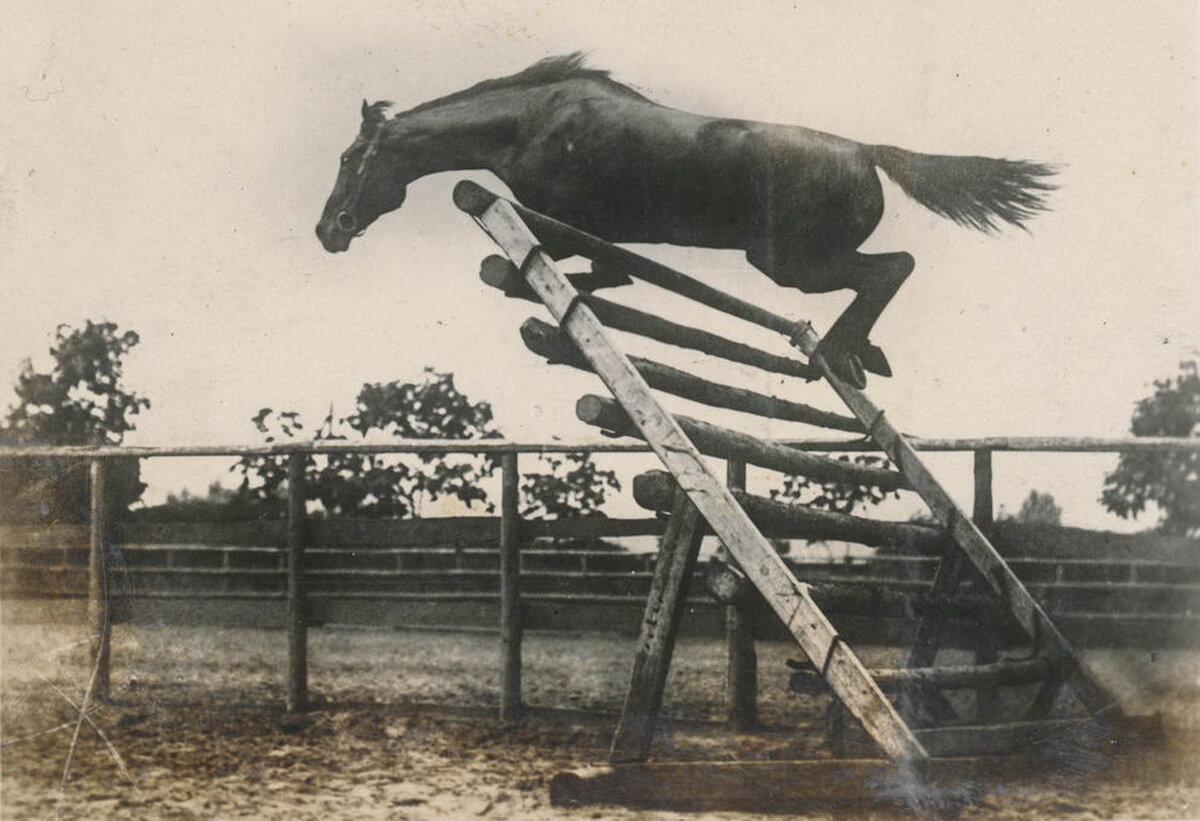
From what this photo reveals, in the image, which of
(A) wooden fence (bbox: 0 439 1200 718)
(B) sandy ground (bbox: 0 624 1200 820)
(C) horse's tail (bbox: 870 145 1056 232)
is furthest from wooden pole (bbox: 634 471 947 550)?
(C) horse's tail (bbox: 870 145 1056 232)

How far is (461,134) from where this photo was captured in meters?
3.55

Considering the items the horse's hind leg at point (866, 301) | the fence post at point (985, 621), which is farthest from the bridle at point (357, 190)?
the fence post at point (985, 621)

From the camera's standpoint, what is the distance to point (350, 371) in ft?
12.7

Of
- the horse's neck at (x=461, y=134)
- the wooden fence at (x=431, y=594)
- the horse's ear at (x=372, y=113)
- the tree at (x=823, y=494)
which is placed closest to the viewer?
the horse's neck at (x=461, y=134)

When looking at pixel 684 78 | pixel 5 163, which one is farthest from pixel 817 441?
pixel 5 163

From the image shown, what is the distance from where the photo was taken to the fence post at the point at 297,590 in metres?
4.47

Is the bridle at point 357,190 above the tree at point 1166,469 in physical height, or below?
above

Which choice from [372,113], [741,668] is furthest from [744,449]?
[372,113]

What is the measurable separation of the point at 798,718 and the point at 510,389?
188 cm

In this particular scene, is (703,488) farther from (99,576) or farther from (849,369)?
(99,576)

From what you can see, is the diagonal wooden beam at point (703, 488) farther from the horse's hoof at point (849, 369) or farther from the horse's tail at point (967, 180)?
the horse's tail at point (967, 180)

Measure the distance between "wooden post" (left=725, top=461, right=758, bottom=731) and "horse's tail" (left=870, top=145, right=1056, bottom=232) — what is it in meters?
1.38

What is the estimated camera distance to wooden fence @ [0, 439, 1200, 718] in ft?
12.8

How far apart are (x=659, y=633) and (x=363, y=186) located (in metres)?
1.91
